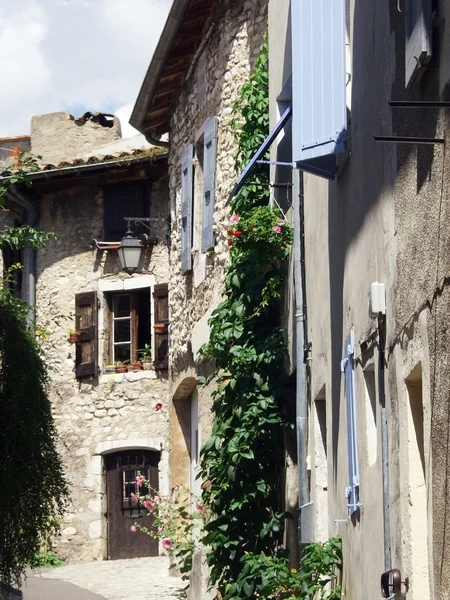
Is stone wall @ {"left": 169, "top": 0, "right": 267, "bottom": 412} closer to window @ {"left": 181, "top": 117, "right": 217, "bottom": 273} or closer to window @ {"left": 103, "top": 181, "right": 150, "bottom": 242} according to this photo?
window @ {"left": 181, "top": 117, "right": 217, "bottom": 273}

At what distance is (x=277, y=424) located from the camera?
35.1 feet

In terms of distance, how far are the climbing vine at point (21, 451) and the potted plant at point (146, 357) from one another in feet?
27.0

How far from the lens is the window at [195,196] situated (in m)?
13.8

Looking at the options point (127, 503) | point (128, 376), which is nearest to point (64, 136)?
point (128, 376)

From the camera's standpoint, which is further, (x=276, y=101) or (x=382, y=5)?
(x=276, y=101)

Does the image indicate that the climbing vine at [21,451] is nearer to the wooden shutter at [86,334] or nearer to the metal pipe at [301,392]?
the metal pipe at [301,392]

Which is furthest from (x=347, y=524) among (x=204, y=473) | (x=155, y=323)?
(x=155, y=323)

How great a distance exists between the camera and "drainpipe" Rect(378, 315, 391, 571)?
6.38 meters

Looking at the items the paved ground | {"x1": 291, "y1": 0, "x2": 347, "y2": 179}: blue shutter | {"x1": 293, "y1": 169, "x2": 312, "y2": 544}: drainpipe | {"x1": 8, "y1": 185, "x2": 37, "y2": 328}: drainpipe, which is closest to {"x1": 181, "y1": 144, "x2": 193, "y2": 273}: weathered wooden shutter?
the paved ground

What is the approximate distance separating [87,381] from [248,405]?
9262mm

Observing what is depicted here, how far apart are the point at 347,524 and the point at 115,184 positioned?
42.6 feet

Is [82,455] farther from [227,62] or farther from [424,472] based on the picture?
[424,472]

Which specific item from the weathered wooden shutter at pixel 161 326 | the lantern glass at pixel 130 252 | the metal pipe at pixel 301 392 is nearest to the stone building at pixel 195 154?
the lantern glass at pixel 130 252

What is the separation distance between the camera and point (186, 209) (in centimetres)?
1479
